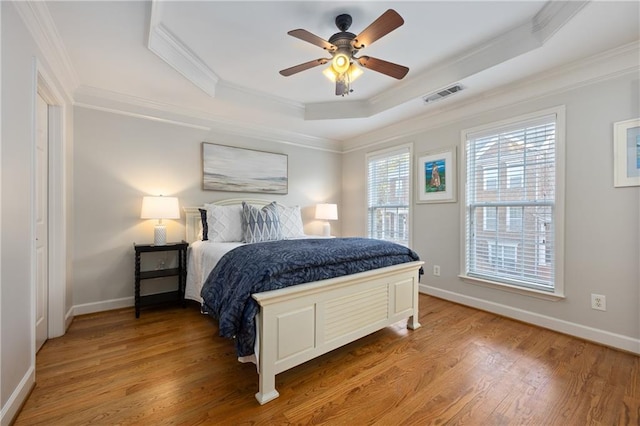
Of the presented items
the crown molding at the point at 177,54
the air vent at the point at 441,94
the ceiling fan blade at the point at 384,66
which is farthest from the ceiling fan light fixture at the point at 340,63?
the air vent at the point at 441,94

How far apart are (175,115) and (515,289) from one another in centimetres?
429

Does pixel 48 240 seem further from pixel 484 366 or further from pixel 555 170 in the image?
pixel 555 170

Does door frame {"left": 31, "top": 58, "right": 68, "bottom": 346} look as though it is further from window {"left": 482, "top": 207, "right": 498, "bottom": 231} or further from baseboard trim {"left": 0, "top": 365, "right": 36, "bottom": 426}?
window {"left": 482, "top": 207, "right": 498, "bottom": 231}

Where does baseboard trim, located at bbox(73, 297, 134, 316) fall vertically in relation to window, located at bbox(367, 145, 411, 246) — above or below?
below

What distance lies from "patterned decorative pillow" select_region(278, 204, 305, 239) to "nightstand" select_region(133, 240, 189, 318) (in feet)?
3.85

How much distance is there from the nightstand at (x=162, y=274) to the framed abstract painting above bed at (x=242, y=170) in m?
0.91

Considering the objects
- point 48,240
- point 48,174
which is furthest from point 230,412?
point 48,174

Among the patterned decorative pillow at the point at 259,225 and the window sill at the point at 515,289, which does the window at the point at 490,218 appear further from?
the patterned decorative pillow at the point at 259,225

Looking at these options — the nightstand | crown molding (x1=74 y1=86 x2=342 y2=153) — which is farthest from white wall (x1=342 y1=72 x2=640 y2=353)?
the nightstand

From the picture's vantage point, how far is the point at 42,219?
230 centimetres

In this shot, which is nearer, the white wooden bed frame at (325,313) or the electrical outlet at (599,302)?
the white wooden bed frame at (325,313)

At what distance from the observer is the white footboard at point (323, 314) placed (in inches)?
65.7

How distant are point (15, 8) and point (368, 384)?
3.01 meters

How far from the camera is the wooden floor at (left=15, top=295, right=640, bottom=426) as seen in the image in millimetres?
1522
